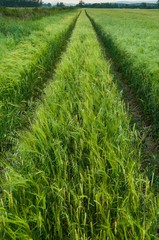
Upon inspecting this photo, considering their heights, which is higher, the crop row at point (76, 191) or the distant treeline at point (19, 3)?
the distant treeline at point (19, 3)

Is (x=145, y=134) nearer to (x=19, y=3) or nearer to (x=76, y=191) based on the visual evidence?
(x=76, y=191)

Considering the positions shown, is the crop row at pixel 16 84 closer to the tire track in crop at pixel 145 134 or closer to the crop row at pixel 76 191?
the crop row at pixel 76 191

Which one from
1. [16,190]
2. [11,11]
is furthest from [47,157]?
[11,11]

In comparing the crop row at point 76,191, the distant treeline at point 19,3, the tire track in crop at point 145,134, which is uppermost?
the distant treeline at point 19,3

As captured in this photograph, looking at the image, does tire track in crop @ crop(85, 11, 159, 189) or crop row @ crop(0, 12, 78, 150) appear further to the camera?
crop row @ crop(0, 12, 78, 150)

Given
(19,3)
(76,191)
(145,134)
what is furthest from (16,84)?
(19,3)

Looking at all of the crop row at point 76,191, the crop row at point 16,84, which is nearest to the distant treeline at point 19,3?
the crop row at point 16,84

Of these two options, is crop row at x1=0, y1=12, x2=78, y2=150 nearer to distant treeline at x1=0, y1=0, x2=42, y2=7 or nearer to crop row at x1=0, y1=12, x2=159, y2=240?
crop row at x1=0, y1=12, x2=159, y2=240

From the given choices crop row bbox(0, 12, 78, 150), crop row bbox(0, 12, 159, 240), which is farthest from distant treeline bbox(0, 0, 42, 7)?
crop row bbox(0, 12, 159, 240)

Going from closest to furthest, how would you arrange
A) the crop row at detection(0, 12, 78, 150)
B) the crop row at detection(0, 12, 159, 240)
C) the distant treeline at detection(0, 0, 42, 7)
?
the crop row at detection(0, 12, 159, 240) → the crop row at detection(0, 12, 78, 150) → the distant treeline at detection(0, 0, 42, 7)

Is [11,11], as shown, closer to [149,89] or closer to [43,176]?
[149,89]

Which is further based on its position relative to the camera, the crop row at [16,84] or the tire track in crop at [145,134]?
the crop row at [16,84]

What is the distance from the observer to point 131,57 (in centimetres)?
725

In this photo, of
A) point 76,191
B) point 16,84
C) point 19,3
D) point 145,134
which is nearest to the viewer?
point 76,191
